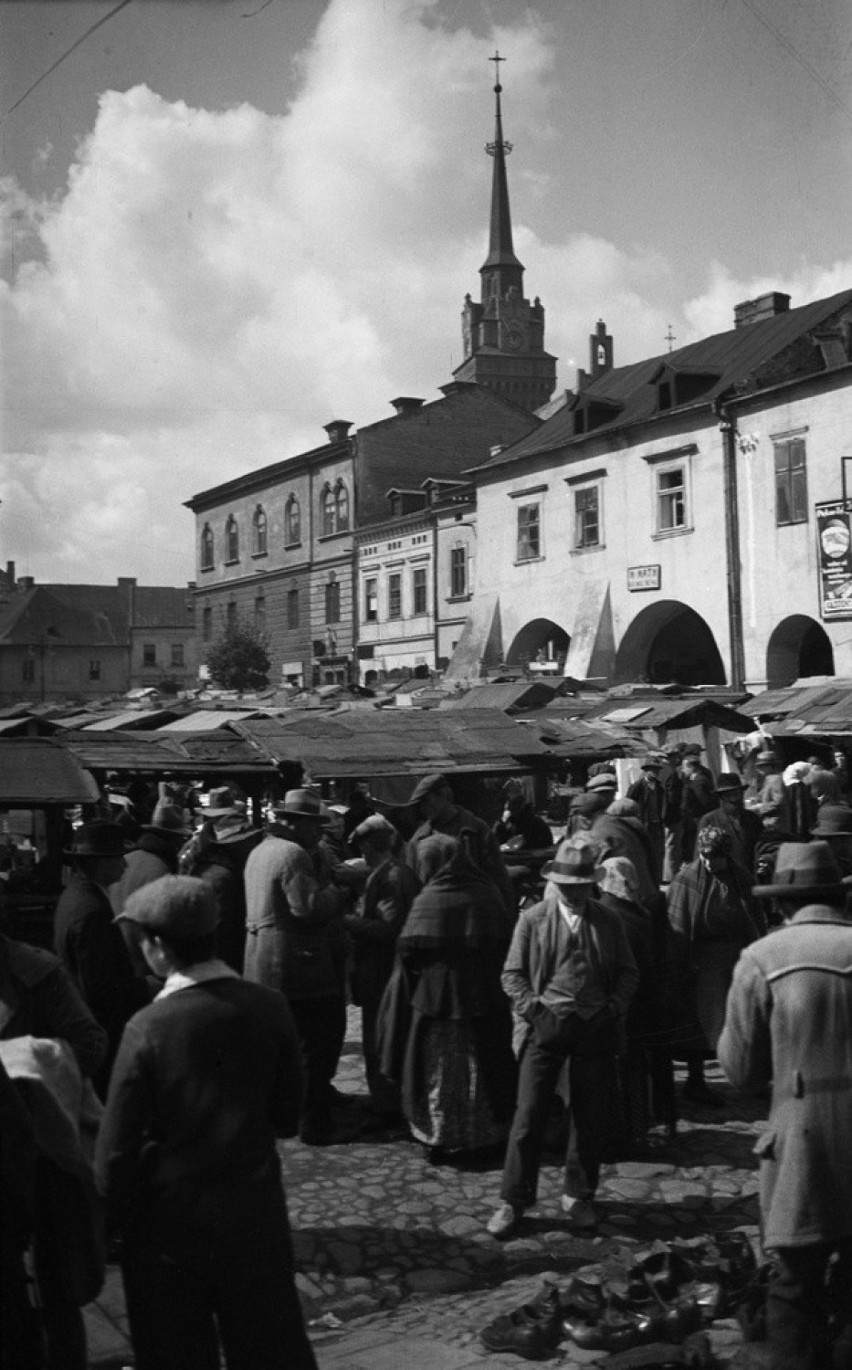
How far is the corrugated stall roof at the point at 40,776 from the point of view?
8375mm

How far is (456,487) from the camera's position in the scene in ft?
157

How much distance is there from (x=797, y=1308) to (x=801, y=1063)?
725mm

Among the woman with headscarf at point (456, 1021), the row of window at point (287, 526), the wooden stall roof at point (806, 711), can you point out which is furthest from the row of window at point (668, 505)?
the woman with headscarf at point (456, 1021)

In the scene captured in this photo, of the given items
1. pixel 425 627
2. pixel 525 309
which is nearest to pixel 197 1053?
pixel 425 627

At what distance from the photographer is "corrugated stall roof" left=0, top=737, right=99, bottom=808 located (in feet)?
27.5

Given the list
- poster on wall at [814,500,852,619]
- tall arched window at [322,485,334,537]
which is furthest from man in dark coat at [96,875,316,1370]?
tall arched window at [322,485,334,537]

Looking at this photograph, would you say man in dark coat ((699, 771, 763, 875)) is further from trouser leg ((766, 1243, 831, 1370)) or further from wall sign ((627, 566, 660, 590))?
wall sign ((627, 566, 660, 590))

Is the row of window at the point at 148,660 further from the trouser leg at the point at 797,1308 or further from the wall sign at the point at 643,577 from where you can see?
the trouser leg at the point at 797,1308

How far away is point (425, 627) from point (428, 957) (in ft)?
127

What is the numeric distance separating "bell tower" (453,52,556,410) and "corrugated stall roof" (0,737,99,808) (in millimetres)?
82741

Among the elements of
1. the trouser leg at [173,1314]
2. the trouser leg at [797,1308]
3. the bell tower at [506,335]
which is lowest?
the trouser leg at [797,1308]

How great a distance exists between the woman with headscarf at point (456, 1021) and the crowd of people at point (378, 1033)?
0.01 metres

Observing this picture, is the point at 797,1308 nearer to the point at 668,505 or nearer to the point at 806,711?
the point at 806,711

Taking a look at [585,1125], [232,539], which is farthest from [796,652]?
[232,539]
